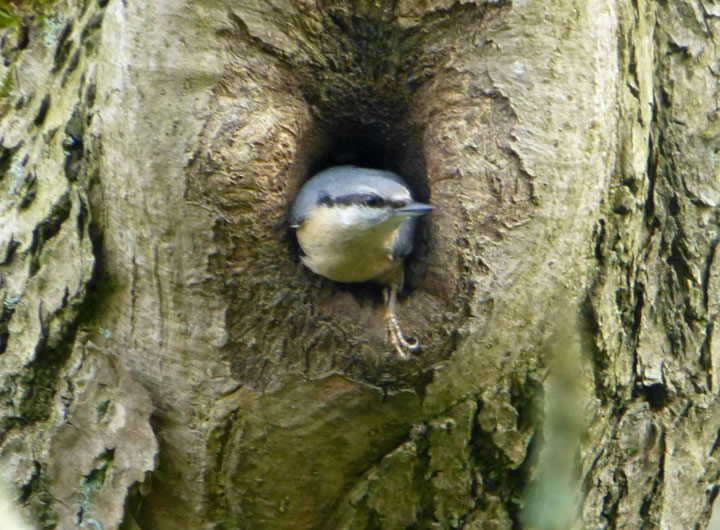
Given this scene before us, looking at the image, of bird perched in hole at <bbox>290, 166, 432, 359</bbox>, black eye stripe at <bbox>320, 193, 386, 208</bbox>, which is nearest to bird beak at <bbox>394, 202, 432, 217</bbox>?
bird perched in hole at <bbox>290, 166, 432, 359</bbox>

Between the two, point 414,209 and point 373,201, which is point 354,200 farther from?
point 414,209

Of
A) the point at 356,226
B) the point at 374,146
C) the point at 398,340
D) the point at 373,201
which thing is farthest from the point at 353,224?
the point at 398,340

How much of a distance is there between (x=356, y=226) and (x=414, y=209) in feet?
0.91

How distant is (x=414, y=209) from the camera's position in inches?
77.1

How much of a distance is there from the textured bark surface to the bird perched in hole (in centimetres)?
10

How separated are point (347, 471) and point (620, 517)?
68 centimetres

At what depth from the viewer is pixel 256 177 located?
6.06 ft

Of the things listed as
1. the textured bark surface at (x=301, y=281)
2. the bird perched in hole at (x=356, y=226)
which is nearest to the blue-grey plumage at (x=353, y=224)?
the bird perched in hole at (x=356, y=226)

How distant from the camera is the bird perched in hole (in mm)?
2072

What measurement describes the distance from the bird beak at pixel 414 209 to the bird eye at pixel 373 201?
0.31 ft

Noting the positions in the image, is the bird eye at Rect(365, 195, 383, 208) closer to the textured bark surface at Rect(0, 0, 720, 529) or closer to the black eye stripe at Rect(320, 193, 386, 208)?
the black eye stripe at Rect(320, 193, 386, 208)

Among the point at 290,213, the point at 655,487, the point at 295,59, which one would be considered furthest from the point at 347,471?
the point at 295,59

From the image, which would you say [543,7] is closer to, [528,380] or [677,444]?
[528,380]

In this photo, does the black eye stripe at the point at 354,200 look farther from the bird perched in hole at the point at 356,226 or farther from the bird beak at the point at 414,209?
the bird beak at the point at 414,209
